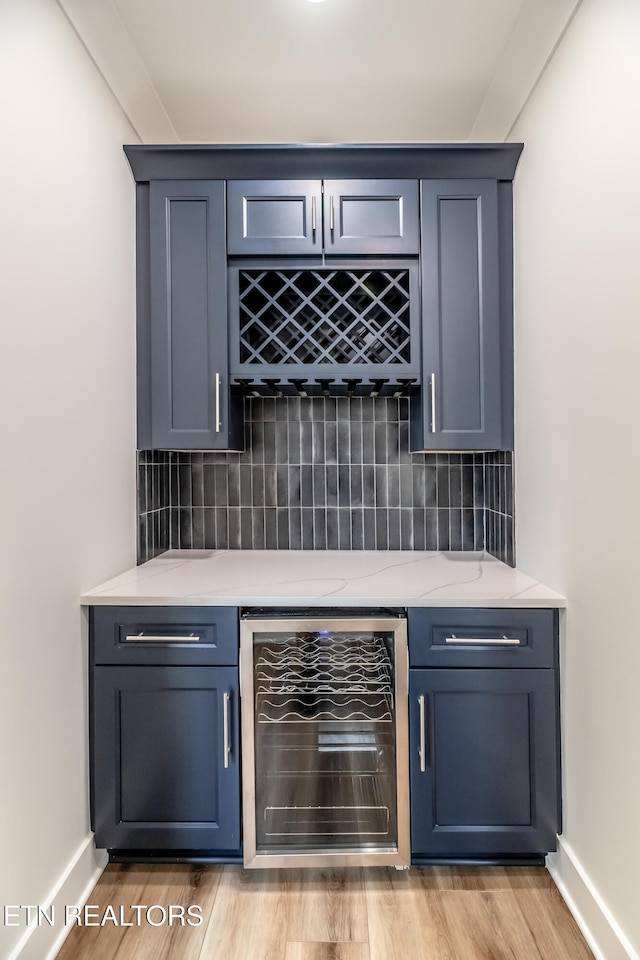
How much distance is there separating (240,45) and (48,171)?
0.78 m

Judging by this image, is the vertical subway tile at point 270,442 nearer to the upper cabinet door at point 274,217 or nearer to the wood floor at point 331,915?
the upper cabinet door at point 274,217

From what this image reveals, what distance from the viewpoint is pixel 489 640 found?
1818mm

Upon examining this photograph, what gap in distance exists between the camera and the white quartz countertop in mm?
1838

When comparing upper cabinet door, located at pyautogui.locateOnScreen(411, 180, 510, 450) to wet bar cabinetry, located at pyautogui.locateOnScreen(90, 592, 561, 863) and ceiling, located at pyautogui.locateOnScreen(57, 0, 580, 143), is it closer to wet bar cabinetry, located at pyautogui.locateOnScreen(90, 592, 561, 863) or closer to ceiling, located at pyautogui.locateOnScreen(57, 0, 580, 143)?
ceiling, located at pyautogui.locateOnScreen(57, 0, 580, 143)

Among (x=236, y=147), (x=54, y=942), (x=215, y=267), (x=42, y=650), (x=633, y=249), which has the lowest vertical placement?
(x=54, y=942)

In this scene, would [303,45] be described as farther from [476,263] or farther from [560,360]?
[560,360]

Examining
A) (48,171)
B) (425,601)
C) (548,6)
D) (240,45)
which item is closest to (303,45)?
(240,45)

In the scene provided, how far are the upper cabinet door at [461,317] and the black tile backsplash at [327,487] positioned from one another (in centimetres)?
42

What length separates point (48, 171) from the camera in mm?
1586

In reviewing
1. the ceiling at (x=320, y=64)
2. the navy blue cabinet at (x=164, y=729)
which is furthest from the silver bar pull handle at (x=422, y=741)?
the ceiling at (x=320, y=64)

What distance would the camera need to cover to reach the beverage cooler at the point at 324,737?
183 cm

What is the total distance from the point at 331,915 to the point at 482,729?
69 centimetres

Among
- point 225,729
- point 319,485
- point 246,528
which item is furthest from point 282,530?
point 225,729

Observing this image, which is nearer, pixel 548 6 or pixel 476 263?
pixel 548 6
